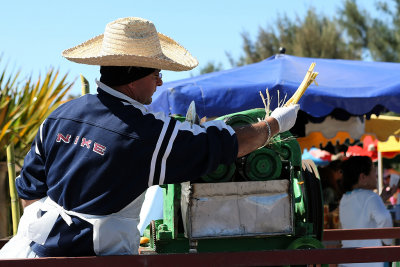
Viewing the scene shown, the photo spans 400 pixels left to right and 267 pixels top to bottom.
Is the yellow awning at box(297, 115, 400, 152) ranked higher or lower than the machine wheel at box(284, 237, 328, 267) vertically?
higher

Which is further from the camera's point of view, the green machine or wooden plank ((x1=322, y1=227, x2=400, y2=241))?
wooden plank ((x1=322, y1=227, x2=400, y2=241))

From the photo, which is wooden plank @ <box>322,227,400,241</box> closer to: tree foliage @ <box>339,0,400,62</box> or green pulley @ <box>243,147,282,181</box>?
green pulley @ <box>243,147,282,181</box>

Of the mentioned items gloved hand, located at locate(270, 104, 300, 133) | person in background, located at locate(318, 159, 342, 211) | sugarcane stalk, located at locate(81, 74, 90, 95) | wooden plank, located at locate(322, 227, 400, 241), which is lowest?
wooden plank, located at locate(322, 227, 400, 241)

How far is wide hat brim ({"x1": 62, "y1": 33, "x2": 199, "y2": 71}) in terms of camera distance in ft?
7.56

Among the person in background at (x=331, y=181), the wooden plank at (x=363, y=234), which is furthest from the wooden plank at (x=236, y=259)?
the person in background at (x=331, y=181)

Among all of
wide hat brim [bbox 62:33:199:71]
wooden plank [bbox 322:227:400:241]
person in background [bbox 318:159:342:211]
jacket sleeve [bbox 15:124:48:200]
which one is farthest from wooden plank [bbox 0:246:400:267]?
person in background [bbox 318:159:342:211]

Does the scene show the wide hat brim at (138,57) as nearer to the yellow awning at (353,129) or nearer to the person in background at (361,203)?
the person in background at (361,203)

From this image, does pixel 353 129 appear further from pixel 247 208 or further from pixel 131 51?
pixel 131 51

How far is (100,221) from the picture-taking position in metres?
2.17

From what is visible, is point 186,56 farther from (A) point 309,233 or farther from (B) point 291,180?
(A) point 309,233

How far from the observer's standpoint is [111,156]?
7.01ft

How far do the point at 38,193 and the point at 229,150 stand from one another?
2.41ft

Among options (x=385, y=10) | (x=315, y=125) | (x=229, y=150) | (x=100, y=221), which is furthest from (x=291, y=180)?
(x=385, y=10)

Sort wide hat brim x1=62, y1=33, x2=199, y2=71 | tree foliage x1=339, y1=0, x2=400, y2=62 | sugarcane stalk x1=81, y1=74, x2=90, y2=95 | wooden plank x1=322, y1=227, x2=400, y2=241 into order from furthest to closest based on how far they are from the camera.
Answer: tree foliage x1=339, y1=0, x2=400, y2=62
sugarcane stalk x1=81, y1=74, x2=90, y2=95
wooden plank x1=322, y1=227, x2=400, y2=241
wide hat brim x1=62, y1=33, x2=199, y2=71
